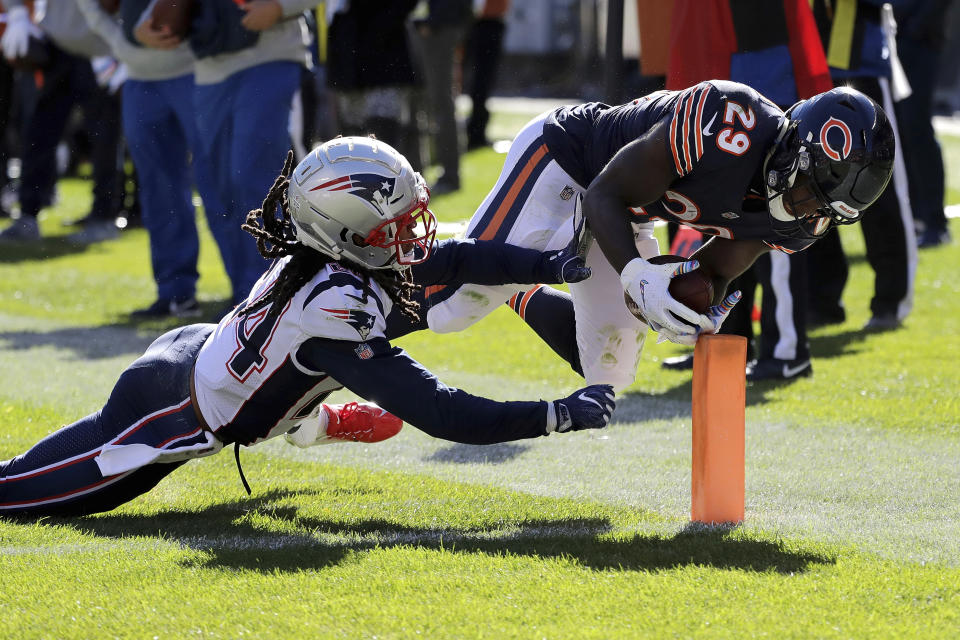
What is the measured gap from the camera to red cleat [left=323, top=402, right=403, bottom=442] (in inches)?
173

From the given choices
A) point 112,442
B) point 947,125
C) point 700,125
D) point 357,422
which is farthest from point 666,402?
point 947,125

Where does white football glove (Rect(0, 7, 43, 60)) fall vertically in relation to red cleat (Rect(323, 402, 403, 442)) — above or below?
above

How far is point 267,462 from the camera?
468 centimetres

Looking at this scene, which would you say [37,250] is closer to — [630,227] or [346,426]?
[346,426]

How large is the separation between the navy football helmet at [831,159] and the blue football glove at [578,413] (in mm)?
828

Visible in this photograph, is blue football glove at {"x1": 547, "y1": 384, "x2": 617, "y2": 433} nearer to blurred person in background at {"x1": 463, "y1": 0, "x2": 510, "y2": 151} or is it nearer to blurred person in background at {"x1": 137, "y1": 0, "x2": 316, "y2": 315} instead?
blurred person in background at {"x1": 137, "y1": 0, "x2": 316, "y2": 315}

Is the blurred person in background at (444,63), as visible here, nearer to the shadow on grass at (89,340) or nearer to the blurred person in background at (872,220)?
the shadow on grass at (89,340)

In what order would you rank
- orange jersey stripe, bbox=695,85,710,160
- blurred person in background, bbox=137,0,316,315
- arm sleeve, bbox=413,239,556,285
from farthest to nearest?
A: blurred person in background, bbox=137,0,316,315 → arm sleeve, bbox=413,239,556,285 → orange jersey stripe, bbox=695,85,710,160

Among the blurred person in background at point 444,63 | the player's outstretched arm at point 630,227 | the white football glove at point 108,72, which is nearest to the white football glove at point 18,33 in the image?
the white football glove at point 108,72

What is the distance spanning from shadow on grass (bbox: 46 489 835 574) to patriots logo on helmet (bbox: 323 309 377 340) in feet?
1.93

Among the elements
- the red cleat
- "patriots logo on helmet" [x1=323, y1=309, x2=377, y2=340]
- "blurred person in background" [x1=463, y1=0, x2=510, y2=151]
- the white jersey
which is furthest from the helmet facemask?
"blurred person in background" [x1=463, y1=0, x2=510, y2=151]

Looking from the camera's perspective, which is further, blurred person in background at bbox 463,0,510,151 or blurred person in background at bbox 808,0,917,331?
blurred person in background at bbox 463,0,510,151

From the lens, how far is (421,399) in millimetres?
3504

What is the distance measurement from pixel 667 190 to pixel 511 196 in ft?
2.13
